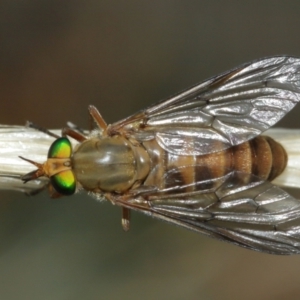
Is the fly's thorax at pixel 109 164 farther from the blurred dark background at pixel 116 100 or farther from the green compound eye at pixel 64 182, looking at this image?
the blurred dark background at pixel 116 100

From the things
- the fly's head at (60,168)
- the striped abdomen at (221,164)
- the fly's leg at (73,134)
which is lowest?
the striped abdomen at (221,164)

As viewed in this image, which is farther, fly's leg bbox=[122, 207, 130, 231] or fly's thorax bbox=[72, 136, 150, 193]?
fly's leg bbox=[122, 207, 130, 231]

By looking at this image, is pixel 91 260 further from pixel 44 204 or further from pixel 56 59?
pixel 56 59

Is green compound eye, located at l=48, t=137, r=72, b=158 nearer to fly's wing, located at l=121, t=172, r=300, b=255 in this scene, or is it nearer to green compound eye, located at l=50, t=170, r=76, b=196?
green compound eye, located at l=50, t=170, r=76, b=196

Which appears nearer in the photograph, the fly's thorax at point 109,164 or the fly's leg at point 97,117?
the fly's thorax at point 109,164

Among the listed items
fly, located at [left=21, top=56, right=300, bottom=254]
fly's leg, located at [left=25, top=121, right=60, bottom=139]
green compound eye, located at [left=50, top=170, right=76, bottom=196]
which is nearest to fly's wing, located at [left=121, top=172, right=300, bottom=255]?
fly, located at [left=21, top=56, right=300, bottom=254]

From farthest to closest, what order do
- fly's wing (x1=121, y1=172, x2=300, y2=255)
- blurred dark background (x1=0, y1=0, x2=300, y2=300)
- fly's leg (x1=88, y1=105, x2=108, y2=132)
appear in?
1. blurred dark background (x1=0, y1=0, x2=300, y2=300)
2. fly's leg (x1=88, y1=105, x2=108, y2=132)
3. fly's wing (x1=121, y1=172, x2=300, y2=255)

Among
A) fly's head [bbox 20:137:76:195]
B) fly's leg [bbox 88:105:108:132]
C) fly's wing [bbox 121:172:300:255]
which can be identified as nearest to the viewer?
fly's wing [bbox 121:172:300:255]

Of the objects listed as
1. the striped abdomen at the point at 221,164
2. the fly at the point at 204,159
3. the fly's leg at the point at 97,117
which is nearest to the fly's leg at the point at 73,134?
the fly at the point at 204,159
